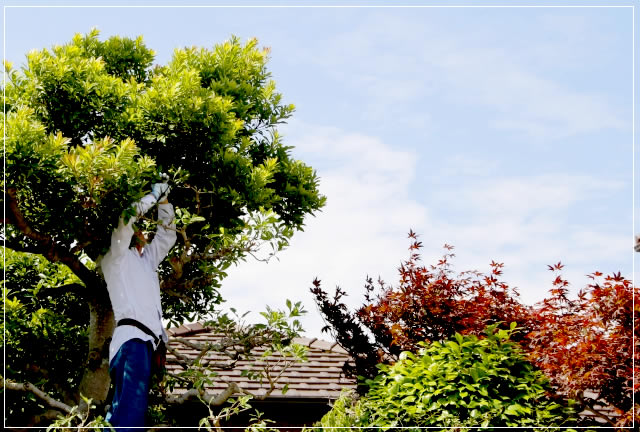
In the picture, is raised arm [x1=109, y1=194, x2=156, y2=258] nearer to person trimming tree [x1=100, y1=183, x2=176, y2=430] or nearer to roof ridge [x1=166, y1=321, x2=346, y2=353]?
person trimming tree [x1=100, y1=183, x2=176, y2=430]

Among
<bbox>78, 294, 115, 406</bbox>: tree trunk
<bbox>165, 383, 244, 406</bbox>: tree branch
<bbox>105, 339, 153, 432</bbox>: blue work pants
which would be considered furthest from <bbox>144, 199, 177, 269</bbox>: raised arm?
<bbox>165, 383, 244, 406</bbox>: tree branch

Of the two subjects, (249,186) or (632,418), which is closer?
(632,418)

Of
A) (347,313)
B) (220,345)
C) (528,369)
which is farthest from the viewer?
(347,313)

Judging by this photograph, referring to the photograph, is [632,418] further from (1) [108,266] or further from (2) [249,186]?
(1) [108,266]

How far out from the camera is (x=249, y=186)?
26.2 ft

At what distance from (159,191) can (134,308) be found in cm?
126

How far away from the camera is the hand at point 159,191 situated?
6973mm

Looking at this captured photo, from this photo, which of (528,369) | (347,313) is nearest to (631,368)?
(528,369)

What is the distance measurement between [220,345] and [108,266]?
1.84 metres

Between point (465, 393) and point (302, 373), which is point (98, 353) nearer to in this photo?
point (302, 373)

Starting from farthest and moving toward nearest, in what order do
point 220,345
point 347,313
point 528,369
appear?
point 347,313, point 220,345, point 528,369

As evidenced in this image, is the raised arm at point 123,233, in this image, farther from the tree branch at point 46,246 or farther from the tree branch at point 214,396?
the tree branch at point 214,396

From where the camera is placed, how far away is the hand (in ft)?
22.9

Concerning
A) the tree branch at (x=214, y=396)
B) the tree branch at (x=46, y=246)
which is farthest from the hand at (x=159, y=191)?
the tree branch at (x=214, y=396)
